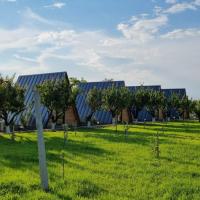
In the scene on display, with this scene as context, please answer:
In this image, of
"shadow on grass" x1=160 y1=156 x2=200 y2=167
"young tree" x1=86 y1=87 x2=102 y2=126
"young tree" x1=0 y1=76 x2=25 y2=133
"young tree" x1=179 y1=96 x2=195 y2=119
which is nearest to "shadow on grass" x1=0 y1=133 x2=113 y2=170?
"shadow on grass" x1=160 y1=156 x2=200 y2=167

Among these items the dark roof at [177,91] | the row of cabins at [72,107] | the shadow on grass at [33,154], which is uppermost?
the dark roof at [177,91]

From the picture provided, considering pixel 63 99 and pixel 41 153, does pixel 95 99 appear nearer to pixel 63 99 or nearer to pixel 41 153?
pixel 63 99

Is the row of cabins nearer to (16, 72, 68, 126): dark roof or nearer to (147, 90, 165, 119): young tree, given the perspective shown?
(16, 72, 68, 126): dark roof

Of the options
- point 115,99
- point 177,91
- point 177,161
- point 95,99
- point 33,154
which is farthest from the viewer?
point 177,91

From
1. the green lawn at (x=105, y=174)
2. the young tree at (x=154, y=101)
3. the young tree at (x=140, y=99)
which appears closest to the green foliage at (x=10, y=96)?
the green lawn at (x=105, y=174)

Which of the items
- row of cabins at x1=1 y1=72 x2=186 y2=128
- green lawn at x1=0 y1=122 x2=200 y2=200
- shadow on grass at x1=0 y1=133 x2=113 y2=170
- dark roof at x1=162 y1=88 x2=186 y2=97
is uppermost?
dark roof at x1=162 y1=88 x2=186 y2=97

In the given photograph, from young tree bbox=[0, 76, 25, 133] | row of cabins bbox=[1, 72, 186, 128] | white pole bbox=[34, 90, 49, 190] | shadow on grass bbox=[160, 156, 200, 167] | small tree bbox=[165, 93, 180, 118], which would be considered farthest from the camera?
small tree bbox=[165, 93, 180, 118]

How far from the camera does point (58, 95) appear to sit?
44.4 metres

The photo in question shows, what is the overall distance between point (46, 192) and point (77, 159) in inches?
278

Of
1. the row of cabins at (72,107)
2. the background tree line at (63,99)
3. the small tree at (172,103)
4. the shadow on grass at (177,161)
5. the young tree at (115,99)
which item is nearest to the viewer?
the shadow on grass at (177,161)

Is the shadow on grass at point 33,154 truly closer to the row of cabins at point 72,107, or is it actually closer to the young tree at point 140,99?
the row of cabins at point 72,107

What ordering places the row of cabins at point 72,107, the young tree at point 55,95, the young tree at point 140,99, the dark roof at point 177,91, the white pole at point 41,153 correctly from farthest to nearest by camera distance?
the dark roof at point 177,91
the young tree at point 140,99
the row of cabins at point 72,107
the young tree at point 55,95
the white pole at point 41,153

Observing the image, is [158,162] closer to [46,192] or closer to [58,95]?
[46,192]

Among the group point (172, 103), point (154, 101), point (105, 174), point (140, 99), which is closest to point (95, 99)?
point (140, 99)
